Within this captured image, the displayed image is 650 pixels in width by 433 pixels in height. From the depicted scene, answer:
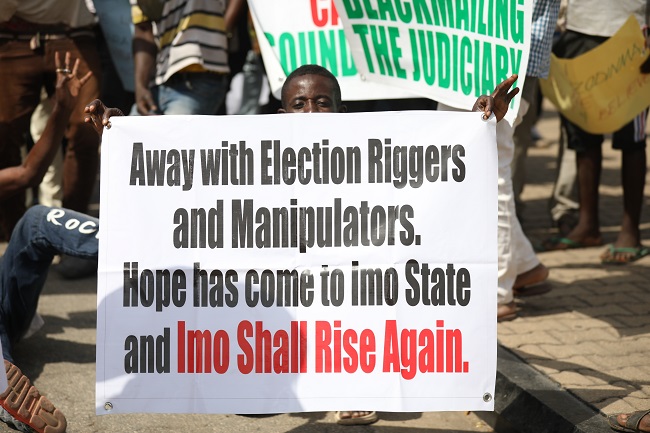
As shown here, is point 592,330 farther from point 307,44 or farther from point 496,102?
point 307,44

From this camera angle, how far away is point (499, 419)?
14.4ft

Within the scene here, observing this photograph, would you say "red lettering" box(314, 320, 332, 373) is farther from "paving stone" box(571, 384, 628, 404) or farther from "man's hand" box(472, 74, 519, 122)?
"paving stone" box(571, 384, 628, 404)

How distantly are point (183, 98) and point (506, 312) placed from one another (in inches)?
92.4

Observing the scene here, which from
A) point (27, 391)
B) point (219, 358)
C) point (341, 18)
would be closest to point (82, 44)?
point (341, 18)

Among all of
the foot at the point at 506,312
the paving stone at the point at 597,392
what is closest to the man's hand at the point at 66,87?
the foot at the point at 506,312

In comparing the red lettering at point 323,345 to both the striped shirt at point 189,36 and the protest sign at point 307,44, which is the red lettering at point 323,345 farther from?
the striped shirt at point 189,36

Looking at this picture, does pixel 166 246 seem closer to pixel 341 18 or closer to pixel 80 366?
pixel 80 366

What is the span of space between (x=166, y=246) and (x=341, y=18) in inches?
80.2

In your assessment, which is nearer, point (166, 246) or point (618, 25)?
point (166, 246)

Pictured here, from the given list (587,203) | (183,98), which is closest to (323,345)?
(183,98)

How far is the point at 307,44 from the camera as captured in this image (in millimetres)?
5602

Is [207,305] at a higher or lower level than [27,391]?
higher

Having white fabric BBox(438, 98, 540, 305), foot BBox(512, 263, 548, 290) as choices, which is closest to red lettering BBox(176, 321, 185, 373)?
white fabric BBox(438, 98, 540, 305)

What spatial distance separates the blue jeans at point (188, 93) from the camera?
6.18 meters
